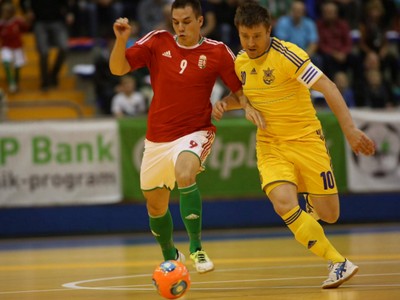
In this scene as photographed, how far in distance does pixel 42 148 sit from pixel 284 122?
7.07m

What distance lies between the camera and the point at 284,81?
812 centimetres

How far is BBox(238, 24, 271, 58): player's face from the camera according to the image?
7910 millimetres

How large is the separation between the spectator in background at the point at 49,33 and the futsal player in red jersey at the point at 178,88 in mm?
9029

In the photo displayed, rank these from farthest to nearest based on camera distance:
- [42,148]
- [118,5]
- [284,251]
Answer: [118,5] < [42,148] < [284,251]

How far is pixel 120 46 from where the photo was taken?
8375 mm

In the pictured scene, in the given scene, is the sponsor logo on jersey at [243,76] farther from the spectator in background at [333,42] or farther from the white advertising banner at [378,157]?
the spectator in background at [333,42]

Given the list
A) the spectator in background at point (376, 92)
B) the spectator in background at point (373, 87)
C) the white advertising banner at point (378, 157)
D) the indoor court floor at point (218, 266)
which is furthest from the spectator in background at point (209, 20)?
the indoor court floor at point (218, 266)

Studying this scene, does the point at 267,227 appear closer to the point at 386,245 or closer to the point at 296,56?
the point at 386,245

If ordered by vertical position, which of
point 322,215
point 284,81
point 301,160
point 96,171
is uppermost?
point 284,81

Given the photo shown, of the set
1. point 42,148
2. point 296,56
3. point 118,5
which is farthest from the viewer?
point 118,5

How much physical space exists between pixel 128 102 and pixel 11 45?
294 centimetres

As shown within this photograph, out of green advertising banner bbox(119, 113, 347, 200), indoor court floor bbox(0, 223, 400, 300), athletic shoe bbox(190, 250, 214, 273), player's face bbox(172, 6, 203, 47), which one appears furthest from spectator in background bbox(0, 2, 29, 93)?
athletic shoe bbox(190, 250, 214, 273)

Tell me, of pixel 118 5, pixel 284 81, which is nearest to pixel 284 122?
pixel 284 81

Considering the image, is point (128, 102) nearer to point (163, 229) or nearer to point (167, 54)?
point (163, 229)
